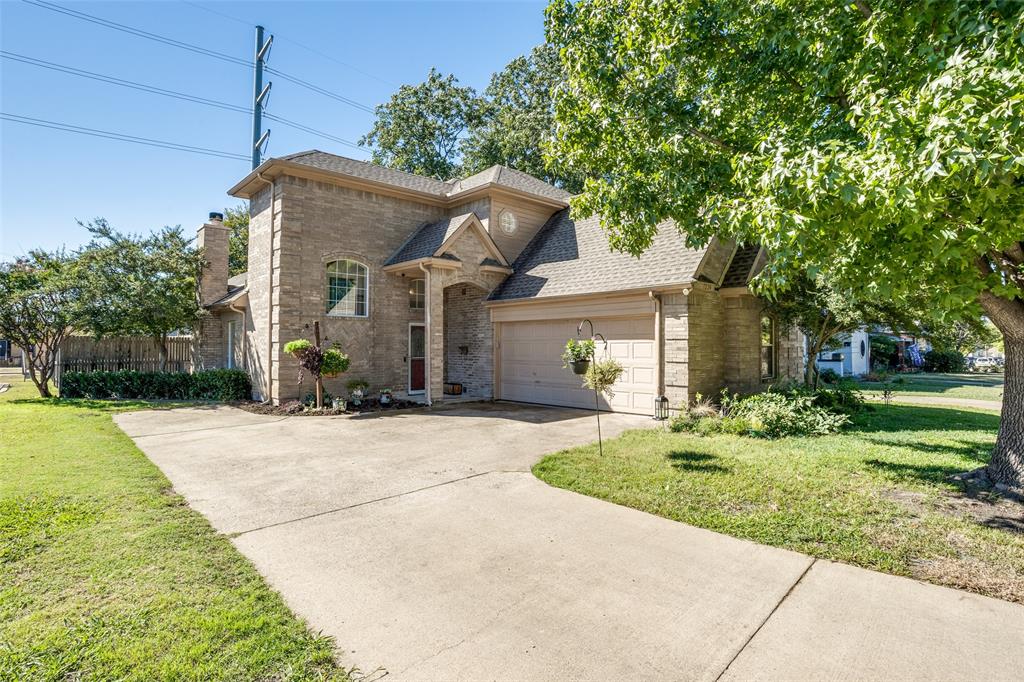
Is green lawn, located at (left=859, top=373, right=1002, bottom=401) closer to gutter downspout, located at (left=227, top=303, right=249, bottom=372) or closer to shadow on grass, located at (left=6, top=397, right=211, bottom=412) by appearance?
gutter downspout, located at (left=227, top=303, right=249, bottom=372)

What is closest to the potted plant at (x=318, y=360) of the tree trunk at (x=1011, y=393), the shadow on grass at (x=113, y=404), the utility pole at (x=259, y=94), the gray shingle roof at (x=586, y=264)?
the shadow on grass at (x=113, y=404)

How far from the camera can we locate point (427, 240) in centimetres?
1424

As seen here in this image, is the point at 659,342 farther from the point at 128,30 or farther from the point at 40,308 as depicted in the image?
the point at 128,30

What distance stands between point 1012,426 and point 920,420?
6018mm

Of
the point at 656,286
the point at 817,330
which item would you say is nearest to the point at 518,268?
the point at 656,286

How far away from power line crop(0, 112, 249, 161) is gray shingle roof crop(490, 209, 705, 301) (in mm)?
16051

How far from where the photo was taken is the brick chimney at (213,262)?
1736 centimetres

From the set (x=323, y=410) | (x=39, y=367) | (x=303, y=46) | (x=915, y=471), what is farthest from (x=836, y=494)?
(x=303, y=46)

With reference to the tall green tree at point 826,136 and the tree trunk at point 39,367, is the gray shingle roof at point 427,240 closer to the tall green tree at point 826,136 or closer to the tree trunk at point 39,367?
the tall green tree at point 826,136

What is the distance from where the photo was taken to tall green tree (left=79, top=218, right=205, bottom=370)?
14359 millimetres

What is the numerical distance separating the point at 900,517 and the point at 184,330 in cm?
2095

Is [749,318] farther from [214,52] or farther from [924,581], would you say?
[214,52]

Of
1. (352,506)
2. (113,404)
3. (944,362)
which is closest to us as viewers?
(352,506)

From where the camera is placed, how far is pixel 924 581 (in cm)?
354
